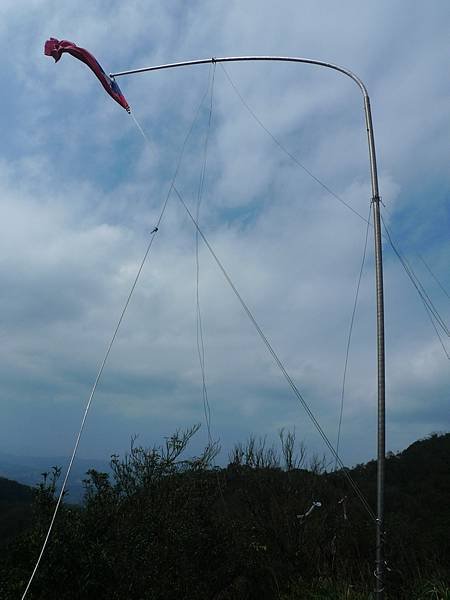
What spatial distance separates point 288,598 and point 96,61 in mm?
10046

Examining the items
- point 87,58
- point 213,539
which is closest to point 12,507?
point 213,539

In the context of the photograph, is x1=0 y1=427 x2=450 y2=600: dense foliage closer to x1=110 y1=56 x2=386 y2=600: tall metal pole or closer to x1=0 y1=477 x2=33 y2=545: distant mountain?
x1=110 y1=56 x2=386 y2=600: tall metal pole

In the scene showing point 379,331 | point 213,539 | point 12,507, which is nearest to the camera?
point 379,331

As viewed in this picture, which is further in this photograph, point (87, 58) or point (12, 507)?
point (12, 507)

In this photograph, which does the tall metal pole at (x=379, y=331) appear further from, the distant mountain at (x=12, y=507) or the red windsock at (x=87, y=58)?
the distant mountain at (x=12, y=507)

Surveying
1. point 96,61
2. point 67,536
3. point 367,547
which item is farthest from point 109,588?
point 367,547

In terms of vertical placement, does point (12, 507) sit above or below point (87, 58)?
below

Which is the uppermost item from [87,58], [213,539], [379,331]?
[87,58]

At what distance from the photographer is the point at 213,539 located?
541 inches

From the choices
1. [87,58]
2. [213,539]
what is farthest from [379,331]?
[213,539]

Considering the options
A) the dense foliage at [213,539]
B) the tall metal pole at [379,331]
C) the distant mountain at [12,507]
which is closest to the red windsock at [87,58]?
the tall metal pole at [379,331]

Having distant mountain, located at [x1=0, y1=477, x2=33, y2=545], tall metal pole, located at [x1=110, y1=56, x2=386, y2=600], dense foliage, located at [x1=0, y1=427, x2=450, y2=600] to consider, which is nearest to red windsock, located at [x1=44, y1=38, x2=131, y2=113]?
tall metal pole, located at [x1=110, y1=56, x2=386, y2=600]

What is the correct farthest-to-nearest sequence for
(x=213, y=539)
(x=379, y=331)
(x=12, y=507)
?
(x=12, y=507), (x=213, y=539), (x=379, y=331)

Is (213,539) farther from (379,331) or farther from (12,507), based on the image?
(12,507)
